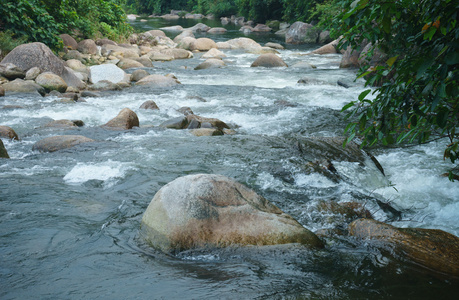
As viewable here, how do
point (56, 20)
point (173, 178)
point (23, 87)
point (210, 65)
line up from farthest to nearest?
→ point (210, 65) → point (56, 20) → point (23, 87) → point (173, 178)

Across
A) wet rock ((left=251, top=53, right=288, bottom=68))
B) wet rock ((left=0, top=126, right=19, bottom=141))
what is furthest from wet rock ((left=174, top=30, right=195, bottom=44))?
wet rock ((left=0, top=126, right=19, bottom=141))

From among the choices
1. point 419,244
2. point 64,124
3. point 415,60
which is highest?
point 415,60

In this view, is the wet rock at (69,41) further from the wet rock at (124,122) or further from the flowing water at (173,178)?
the wet rock at (124,122)

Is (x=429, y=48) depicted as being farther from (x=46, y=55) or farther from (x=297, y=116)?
(x=46, y=55)

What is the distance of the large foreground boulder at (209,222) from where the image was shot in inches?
133

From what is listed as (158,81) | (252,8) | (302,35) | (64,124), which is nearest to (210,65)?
(158,81)

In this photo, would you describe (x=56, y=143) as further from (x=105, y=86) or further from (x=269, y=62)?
(x=269, y=62)

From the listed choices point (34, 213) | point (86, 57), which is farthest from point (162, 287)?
point (86, 57)

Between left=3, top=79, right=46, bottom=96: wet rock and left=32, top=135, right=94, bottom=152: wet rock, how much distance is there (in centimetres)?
457

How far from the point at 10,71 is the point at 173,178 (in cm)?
822

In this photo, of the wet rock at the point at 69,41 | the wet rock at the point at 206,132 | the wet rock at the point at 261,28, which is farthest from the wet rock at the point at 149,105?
the wet rock at the point at 261,28

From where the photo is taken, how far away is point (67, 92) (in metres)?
10.9

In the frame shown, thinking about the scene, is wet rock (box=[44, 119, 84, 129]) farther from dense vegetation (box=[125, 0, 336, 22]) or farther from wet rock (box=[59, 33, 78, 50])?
dense vegetation (box=[125, 0, 336, 22])

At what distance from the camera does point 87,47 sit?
16.1 m
